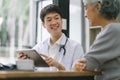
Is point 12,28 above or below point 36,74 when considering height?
above

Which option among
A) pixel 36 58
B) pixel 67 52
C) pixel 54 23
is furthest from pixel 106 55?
pixel 54 23

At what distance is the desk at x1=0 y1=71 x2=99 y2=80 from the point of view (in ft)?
4.80

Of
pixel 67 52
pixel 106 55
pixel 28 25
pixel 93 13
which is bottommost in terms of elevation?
pixel 67 52

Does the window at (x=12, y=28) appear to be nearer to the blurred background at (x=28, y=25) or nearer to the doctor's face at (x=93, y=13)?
the blurred background at (x=28, y=25)

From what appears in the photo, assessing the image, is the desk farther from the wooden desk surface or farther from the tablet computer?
the tablet computer

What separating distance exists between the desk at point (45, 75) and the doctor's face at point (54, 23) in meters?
1.18

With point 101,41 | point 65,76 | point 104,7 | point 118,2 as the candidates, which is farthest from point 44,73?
point 118,2

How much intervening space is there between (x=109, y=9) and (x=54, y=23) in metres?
1.06

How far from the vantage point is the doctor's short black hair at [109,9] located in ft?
6.07

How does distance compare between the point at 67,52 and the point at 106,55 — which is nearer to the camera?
the point at 106,55

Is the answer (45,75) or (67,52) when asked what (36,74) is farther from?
(67,52)

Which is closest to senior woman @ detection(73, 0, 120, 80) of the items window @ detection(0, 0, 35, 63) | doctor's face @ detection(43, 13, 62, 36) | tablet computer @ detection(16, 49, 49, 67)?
tablet computer @ detection(16, 49, 49, 67)

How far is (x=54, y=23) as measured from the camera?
2.84m

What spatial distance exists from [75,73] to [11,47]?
2233 millimetres
